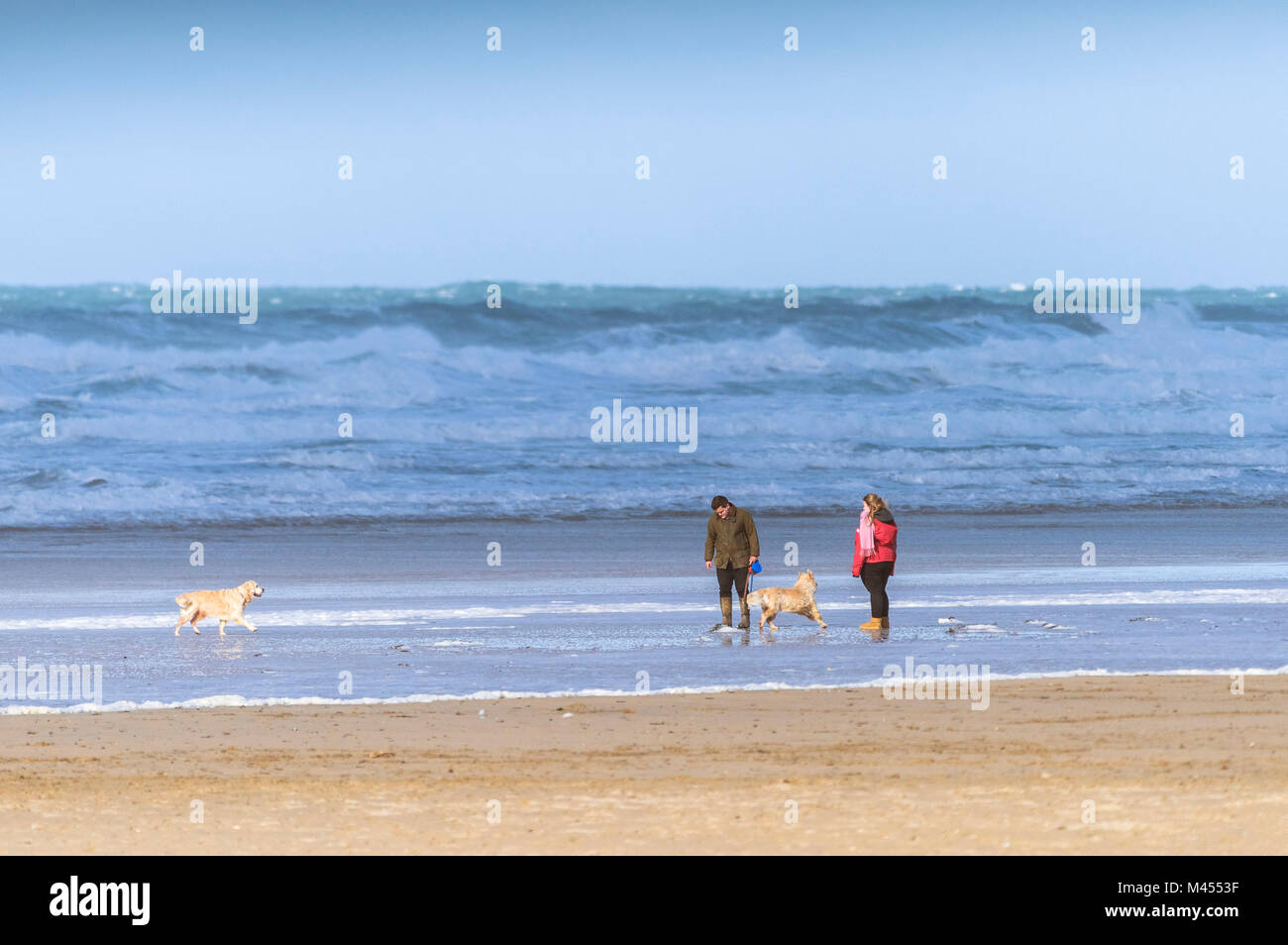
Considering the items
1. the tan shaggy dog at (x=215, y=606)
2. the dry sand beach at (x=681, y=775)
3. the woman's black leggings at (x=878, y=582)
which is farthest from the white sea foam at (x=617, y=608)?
the dry sand beach at (x=681, y=775)

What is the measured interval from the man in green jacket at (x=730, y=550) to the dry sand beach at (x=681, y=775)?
334 centimetres

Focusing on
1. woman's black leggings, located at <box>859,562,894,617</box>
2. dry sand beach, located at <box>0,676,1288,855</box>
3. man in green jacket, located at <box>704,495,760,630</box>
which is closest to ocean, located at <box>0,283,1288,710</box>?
woman's black leggings, located at <box>859,562,894,617</box>

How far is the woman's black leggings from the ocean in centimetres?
39

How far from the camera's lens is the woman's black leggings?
13.1m

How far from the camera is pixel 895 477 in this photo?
2859 cm

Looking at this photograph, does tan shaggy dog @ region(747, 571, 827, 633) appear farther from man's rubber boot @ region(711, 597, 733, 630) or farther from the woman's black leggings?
the woman's black leggings

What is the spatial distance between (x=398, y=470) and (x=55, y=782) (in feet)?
70.8

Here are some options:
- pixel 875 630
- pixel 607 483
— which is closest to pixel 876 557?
pixel 875 630

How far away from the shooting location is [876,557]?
43.8ft

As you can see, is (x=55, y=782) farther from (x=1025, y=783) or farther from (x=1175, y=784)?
(x=1175, y=784)

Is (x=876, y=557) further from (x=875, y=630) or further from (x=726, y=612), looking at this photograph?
(x=726, y=612)

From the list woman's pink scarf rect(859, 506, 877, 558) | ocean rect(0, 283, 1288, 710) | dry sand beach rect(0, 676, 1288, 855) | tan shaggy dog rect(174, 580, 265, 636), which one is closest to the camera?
dry sand beach rect(0, 676, 1288, 855)

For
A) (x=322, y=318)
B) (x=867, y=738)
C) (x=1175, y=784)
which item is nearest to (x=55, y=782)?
(x=867, y=738)

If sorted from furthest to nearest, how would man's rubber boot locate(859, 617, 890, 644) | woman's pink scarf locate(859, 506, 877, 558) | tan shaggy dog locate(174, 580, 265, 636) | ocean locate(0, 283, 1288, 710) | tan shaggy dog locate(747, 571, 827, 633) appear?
woman's pink scarf locate(859, 506, 877, 558)
tan shaggy dog locate(747, 571, 827, 633)
tan shaggy dog locate(174, 580, 265, 636)
man's rubber boot locate(859, 617, 890, 644)
ocean locate(0, 283, 1288, 710)
